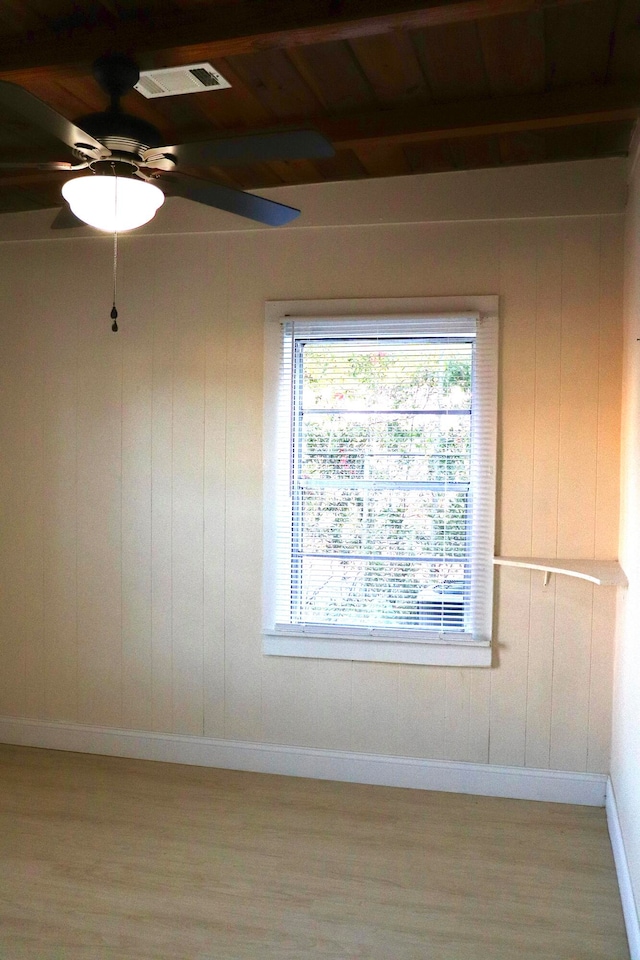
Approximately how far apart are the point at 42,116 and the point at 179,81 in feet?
3.24

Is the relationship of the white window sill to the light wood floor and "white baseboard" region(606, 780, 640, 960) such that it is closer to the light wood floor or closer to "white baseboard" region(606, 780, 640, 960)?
the light wood floor

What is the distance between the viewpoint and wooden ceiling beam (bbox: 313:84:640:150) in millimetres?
2881

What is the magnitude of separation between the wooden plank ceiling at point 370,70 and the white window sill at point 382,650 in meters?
2.21

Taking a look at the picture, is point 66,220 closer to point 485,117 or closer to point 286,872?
point 485,117

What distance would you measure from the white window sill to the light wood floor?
0.61 m

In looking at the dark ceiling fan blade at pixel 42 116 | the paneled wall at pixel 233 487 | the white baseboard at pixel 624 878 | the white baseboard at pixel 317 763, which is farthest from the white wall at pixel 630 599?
the dark ceiling fan blade at pixel 42 116

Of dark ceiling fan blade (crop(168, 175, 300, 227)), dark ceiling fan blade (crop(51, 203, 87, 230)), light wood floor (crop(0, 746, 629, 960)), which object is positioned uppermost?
dark ceiling fan blade (crop(168, 175, 300, 227))

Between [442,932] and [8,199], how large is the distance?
146 inches

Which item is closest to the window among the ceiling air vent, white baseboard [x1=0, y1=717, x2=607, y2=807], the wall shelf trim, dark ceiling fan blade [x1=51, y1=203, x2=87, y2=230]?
the wall shelf trim

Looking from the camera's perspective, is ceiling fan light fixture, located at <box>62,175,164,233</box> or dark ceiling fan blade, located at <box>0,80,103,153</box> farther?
ceiling fan light fixture, located at <box>62,175,164,233</box>

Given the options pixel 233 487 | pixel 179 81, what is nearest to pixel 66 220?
pixel 179 81

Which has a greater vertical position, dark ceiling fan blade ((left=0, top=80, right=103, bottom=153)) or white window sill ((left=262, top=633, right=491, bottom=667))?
dark ceiling fan blade ((left=0, top=80, right=103, bottom=153))

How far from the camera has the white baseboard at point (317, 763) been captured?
363 centimetres

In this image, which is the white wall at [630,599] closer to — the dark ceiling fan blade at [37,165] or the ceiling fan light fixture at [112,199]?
the ceiling fan light fixture at [112,199]
